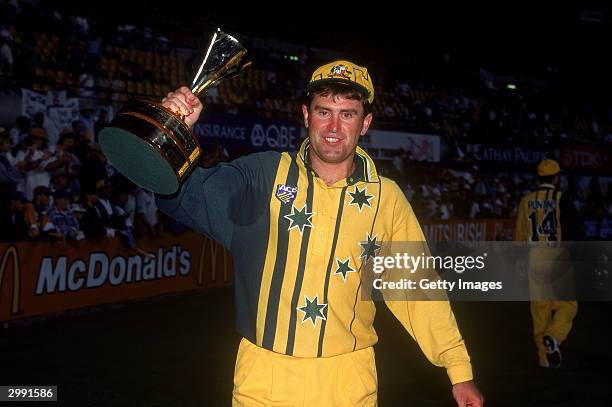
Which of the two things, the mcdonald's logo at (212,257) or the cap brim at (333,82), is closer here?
the cap brim at (333,82)

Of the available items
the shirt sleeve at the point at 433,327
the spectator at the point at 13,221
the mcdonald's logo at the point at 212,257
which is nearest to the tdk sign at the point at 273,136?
the mcdonald's logo at the point at 212,257

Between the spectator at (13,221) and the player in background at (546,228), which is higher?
the spectator at (13,221)

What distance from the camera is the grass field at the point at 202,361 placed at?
6863mm

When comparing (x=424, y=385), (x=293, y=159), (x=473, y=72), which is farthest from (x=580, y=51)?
(x=293, y=159)

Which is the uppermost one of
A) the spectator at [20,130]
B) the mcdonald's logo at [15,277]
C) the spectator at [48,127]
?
the spectator at [48,127]

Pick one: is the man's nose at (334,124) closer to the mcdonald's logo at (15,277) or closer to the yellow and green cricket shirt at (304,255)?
the yellow and green cricket shirt at (304,255)

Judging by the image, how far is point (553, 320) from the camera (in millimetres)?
8234

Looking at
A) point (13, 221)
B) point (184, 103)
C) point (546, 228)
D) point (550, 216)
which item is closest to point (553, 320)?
point (546, 228)

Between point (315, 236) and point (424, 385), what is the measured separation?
4.74m

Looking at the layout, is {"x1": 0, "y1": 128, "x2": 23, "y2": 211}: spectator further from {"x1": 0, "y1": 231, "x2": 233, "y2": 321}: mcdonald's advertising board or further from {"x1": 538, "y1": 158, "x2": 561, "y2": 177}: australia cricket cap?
{"x1": 538, "y1": 158, "x2": 561, "y2": 177}: australia cricket cap

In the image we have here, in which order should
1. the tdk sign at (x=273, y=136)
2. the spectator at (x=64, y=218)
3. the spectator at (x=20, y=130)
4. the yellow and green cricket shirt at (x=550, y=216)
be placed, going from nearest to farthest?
1. the yellow and green cricket shirt at (x=550, y=216)
2. the spectator at (x=64, y=218)
3. the spectator at (x=20, y=130)
4. the tdk sign at (x=273, y=136)

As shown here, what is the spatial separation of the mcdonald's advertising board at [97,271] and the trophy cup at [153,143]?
7.63m

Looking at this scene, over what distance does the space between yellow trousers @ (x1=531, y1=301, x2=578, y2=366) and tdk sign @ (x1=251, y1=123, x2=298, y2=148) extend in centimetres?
1000

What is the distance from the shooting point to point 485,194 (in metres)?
23.5
